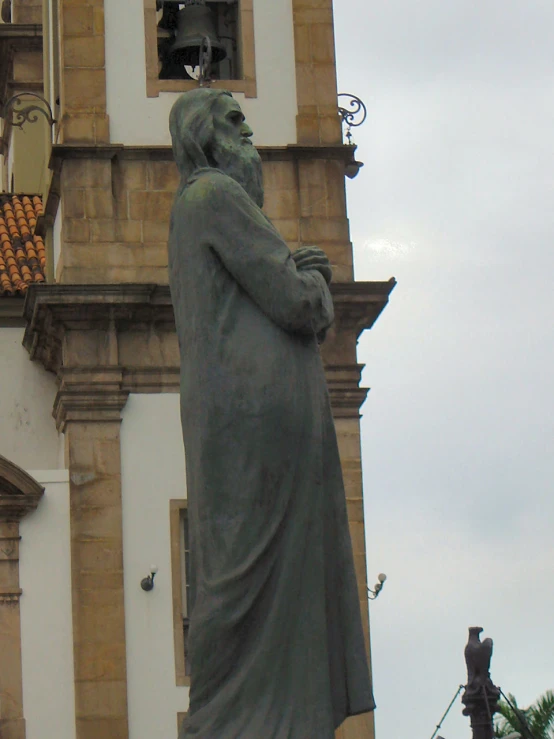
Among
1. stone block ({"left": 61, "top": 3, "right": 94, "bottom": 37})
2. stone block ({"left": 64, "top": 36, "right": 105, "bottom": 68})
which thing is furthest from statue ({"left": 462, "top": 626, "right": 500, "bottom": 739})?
stone block ({"left": 61, "top": 3, "right": 94, "bottom": 37})

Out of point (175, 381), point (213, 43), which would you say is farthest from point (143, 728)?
point (213, 43)

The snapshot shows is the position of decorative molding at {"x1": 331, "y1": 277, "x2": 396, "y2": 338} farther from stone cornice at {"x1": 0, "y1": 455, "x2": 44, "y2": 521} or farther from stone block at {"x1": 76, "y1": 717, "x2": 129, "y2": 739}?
stone block at {"x1": 76, "y1": 717, "x2": 129, "y2": 739}

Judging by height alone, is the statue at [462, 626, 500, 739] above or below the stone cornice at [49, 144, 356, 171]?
below

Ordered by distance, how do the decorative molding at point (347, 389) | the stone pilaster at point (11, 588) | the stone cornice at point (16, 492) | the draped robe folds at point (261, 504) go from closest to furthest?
the draped robe folds at point (261, 504) < the stone pilaster at point (11, 588) < the stone cornice at point (16, 492) < the decorative molding at point (347, 389)

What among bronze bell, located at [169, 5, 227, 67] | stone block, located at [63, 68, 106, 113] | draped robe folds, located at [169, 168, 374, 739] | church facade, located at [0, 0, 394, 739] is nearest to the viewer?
draped robe folds, located at [169, 168, 374, 739]

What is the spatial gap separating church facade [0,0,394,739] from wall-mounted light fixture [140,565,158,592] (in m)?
0.02

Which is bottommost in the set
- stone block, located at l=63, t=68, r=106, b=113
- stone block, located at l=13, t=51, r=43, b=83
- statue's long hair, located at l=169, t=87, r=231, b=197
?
statue's long hair, located at l=169, t=87, r=231, b=197

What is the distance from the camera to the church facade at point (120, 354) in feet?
64.6

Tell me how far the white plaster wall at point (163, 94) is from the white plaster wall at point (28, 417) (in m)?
2.27

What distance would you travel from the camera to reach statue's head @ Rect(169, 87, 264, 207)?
20.8 ft

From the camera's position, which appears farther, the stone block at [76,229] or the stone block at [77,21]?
the stone block at [77,21]

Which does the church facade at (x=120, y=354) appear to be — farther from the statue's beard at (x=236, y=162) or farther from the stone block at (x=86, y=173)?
the statue's beard at (x=236, y=162)

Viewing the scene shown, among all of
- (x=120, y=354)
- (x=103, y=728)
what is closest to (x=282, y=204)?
(x=120, y=354)

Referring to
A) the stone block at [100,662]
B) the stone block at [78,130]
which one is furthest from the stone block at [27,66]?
the stone block at [100,662]
